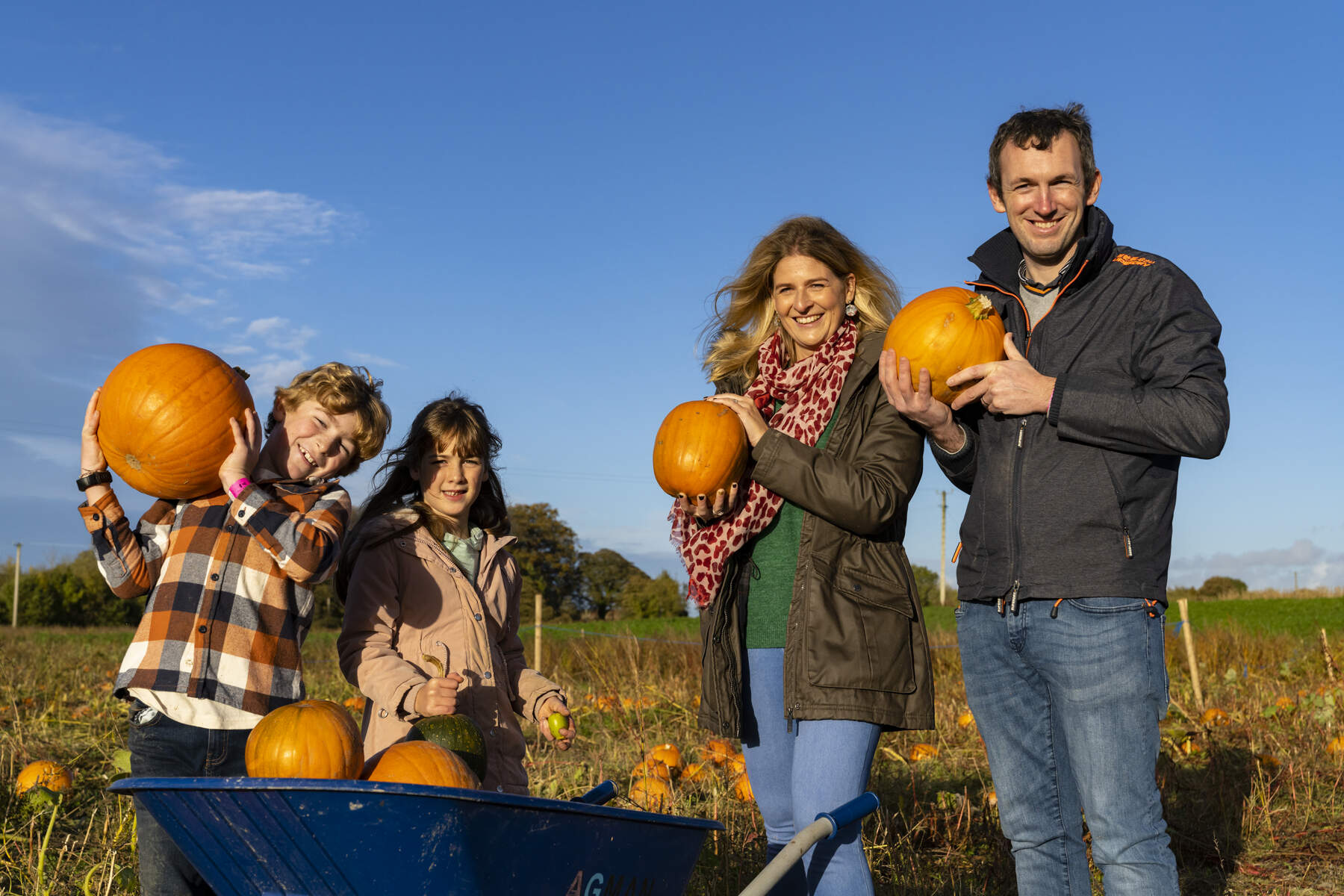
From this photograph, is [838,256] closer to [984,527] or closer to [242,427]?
[984,527]

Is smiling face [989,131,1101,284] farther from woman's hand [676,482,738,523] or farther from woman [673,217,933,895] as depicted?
woman's hand [676,482,738,523]

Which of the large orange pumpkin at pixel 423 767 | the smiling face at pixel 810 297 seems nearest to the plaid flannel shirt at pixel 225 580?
A: the large orange pumpkin at pixel 423 767

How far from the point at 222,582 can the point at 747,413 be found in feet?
5.22

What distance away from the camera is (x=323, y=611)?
136 ft

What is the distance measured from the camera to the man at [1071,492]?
2.35 meters

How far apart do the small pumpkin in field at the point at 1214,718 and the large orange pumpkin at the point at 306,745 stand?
6.42m

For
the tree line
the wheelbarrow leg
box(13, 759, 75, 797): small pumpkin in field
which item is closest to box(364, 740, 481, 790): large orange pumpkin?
the wheelbarrow leg

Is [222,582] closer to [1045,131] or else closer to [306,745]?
[306,745]

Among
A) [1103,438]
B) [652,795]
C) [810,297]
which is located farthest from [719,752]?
[1103,438]

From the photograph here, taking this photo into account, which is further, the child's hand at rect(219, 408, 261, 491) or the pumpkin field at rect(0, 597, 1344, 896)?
the pumpkin field at rect(0, 597, 1344, 896)

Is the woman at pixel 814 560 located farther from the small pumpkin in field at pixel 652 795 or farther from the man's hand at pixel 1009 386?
the small pumpkin in field at pixel 652 795

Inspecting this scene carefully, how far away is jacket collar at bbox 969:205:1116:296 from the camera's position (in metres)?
2.55

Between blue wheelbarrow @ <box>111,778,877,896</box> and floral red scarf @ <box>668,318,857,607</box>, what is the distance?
1.20 m

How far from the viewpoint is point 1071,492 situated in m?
2.44
